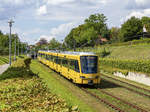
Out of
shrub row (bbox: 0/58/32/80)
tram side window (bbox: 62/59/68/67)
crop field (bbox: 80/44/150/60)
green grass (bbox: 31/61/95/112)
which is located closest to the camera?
green grass (bbox: 31/61/95/112)

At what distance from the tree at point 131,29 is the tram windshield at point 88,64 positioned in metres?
60.8

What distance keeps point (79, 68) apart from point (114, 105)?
691cm

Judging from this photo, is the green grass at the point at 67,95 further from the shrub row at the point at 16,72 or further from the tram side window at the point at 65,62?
the tram side window at the point at 65,62

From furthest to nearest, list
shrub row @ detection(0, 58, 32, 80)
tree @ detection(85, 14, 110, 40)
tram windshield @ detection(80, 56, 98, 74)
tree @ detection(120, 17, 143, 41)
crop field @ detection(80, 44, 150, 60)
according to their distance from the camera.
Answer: tree @ detection(85, 14, 110, 40), tree @ detection(120, 17, 143, 41), crop field @ detection(80, 44, 150, 60), tram windshield @ detection(80, 56, 98, 74), shrub row @ detection(0, 58, 32, 80)

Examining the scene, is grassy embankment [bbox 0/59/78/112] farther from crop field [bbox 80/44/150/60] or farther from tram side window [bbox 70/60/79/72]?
crop field [bbox 80/44/150/60]

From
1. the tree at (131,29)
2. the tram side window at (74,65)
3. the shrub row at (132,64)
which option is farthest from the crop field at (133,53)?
the tree at (131,29)

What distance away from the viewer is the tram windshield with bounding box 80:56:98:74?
2116cm

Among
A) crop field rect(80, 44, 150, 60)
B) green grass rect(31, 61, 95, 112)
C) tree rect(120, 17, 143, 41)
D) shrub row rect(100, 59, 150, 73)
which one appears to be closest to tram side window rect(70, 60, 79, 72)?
green grass rect(31, 61, 95, 112)

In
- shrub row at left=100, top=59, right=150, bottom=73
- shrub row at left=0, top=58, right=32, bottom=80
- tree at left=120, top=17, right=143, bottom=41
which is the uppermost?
tree at left=120, top=17, right=143, bottom=41

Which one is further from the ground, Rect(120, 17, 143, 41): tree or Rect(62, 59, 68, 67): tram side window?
Rect(120, 17, 143, 41): tree

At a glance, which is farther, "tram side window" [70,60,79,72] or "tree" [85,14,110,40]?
"tree" [85,14,110,40]

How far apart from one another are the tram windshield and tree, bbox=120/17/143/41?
200 ft

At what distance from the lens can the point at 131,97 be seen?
18.4m

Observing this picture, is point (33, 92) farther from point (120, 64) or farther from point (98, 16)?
point (98, 16)
